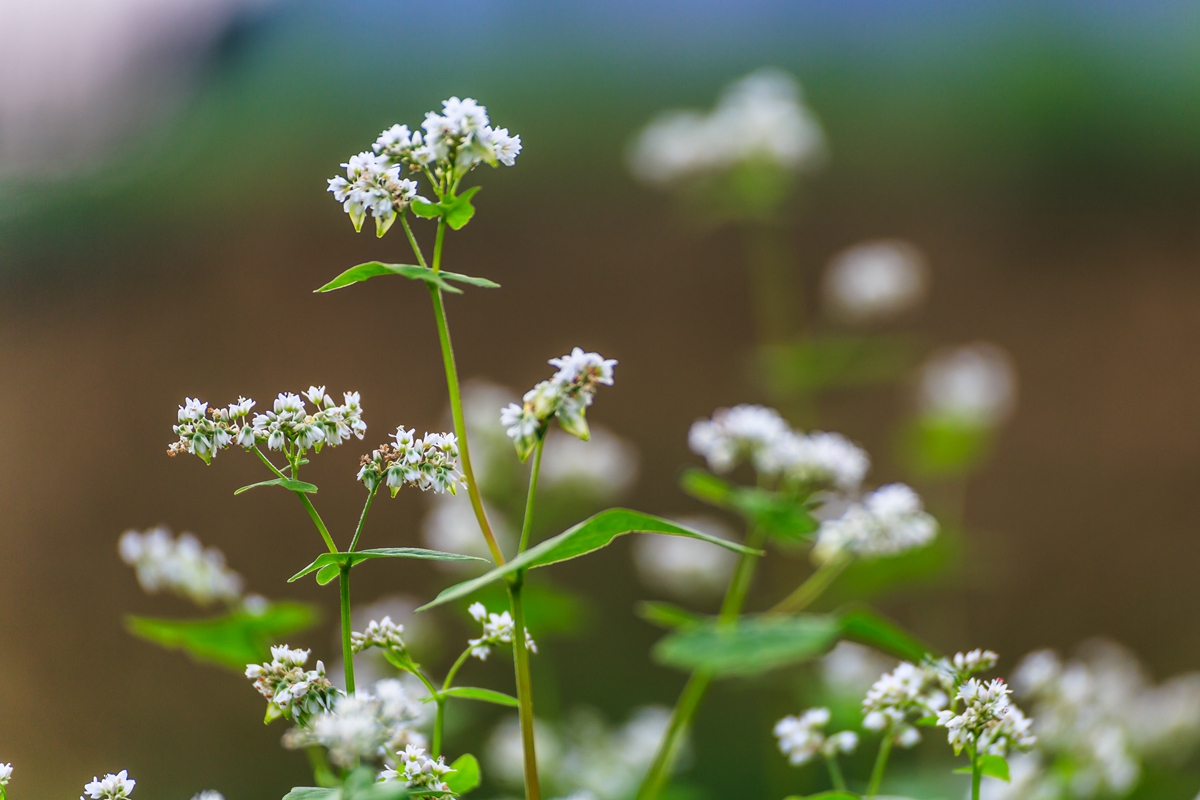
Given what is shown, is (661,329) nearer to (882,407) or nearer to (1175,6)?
(882,407)

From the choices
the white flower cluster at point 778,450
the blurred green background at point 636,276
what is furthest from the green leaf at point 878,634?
the blurred green background at point 636,276

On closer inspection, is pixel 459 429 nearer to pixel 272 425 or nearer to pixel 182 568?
pixel 272 425

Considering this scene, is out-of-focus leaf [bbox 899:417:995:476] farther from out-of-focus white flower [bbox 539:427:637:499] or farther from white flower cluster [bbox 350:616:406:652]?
white flower cluster [bbox 350:616:406:652]

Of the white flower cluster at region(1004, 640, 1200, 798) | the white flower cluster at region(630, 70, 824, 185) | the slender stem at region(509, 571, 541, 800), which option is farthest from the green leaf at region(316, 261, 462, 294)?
the white flower cluster at region(630, 70, 824, 185)

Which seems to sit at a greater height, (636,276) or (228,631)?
(636,276)

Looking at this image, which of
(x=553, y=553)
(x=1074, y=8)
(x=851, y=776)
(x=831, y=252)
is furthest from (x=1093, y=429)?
(x=553, y=553)

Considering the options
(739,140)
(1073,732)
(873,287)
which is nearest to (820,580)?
(1073,732)
